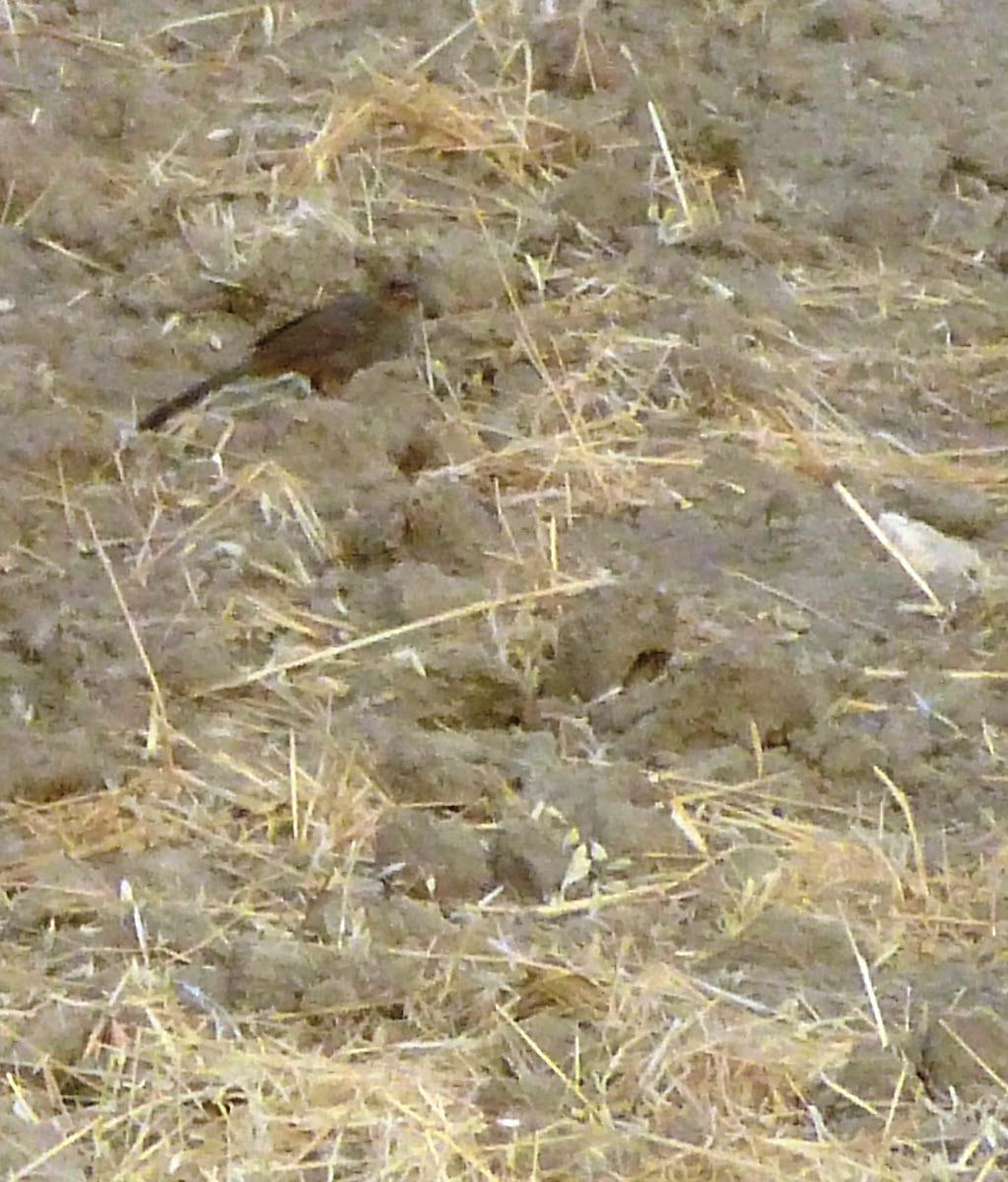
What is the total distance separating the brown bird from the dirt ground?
1.4 inches

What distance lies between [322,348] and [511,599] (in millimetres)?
521

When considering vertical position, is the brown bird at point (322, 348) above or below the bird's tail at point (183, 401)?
above

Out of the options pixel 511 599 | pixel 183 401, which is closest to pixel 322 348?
pixel 183 401

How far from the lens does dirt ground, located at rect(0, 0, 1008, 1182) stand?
1542mm

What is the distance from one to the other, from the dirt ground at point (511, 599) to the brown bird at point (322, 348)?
35 millimetres

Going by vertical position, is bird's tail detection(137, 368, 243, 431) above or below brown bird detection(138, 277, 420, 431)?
below

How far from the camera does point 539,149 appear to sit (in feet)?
9.31

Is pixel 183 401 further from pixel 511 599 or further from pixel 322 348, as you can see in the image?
pixel 511 599

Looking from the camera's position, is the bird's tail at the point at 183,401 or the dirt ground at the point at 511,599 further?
the bird's tail at the point at 183,401

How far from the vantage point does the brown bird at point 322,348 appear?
2369mm

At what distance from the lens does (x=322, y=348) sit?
238 centimetres

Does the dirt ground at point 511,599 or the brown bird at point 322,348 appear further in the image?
the brown bird at point 322,348

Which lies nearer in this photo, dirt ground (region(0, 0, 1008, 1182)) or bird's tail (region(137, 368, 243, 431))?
dirt ground (region(0, 0, 1008, 1182))

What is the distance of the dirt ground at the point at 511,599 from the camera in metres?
1.54
